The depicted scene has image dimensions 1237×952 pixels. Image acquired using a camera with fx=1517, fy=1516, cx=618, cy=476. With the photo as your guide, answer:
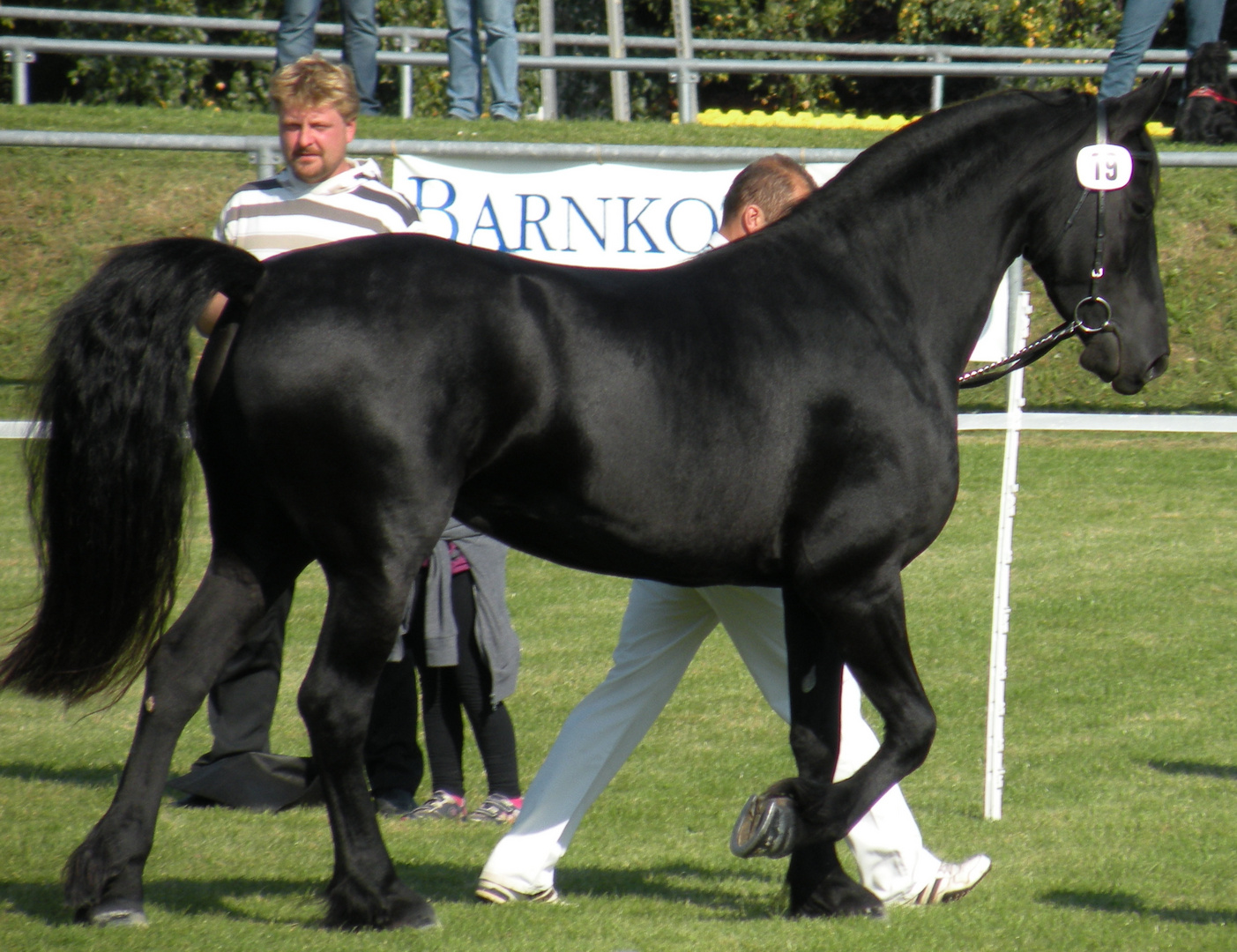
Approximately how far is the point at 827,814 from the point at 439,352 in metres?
1.45

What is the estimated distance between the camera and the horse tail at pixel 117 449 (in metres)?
3.56

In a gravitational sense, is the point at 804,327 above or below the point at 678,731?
above

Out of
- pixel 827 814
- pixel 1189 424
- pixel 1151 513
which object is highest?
pixel 827 814

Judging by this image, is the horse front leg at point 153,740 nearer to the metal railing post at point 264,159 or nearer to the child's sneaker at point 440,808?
the child's sneaker at point 440,808

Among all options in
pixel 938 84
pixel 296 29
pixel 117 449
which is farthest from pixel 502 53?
pixel 117 449

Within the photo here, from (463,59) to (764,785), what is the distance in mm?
7962

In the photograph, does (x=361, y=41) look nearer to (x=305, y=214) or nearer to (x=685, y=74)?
(x=685, y=74)

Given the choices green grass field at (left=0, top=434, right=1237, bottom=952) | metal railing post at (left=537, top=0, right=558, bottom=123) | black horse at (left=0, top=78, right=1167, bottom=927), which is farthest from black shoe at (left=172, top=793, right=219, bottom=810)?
metal railing post at (left=537, top=0, right=558, bottom=123)

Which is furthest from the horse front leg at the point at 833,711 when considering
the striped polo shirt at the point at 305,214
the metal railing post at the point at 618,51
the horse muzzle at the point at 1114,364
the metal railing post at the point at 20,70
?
the metal railing post at the point at 618,51

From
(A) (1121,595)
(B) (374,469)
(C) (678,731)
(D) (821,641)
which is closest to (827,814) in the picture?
(D) (821,641)

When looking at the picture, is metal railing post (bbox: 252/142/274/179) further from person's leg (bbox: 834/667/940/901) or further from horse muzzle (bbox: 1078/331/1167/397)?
horse muzzle (bbox: 1078/331/1167/397)

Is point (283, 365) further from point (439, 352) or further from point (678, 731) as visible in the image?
point (678, 731)

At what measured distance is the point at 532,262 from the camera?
3.59 m

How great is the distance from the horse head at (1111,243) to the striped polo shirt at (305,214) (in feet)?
6.67
